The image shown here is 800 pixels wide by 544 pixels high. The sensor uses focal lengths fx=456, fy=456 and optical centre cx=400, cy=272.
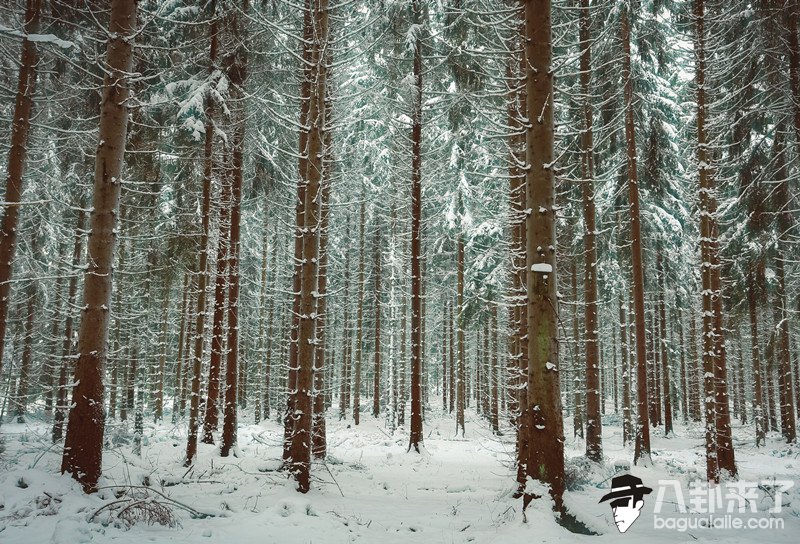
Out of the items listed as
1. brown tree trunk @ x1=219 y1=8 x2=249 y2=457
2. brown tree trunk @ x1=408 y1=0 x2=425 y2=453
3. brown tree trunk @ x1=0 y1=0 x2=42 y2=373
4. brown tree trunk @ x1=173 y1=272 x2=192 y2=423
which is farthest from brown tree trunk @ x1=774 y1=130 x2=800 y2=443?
brown tree trunk @ x1=173 y1=272 x2=192 y2=423

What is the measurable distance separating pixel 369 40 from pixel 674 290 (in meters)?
19.7

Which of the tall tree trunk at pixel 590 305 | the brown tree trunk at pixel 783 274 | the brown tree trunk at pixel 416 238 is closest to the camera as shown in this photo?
the brown tree trunk at pixel 783 274

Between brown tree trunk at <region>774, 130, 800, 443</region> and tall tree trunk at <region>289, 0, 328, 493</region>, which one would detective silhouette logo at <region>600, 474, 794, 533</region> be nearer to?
tall tree trunk at <region>289, 0, 328, 493</region>

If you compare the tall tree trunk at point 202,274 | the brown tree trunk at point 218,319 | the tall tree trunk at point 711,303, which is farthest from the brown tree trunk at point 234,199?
the tall tree trunk at point 711,303

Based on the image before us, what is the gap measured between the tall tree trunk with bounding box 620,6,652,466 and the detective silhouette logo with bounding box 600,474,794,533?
3859 millimetres

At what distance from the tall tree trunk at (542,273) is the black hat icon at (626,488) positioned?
1.96 meters

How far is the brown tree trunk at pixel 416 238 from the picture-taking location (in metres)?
13.8

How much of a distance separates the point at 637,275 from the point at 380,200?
476 inches

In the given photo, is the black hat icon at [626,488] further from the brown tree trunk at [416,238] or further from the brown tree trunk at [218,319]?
the brown tree trunk at [218,319]

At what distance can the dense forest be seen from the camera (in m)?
6.23

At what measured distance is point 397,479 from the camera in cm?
1094

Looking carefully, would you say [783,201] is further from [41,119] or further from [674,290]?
[41,119]

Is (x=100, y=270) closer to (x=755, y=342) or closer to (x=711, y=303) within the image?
(x=711, y=303)
